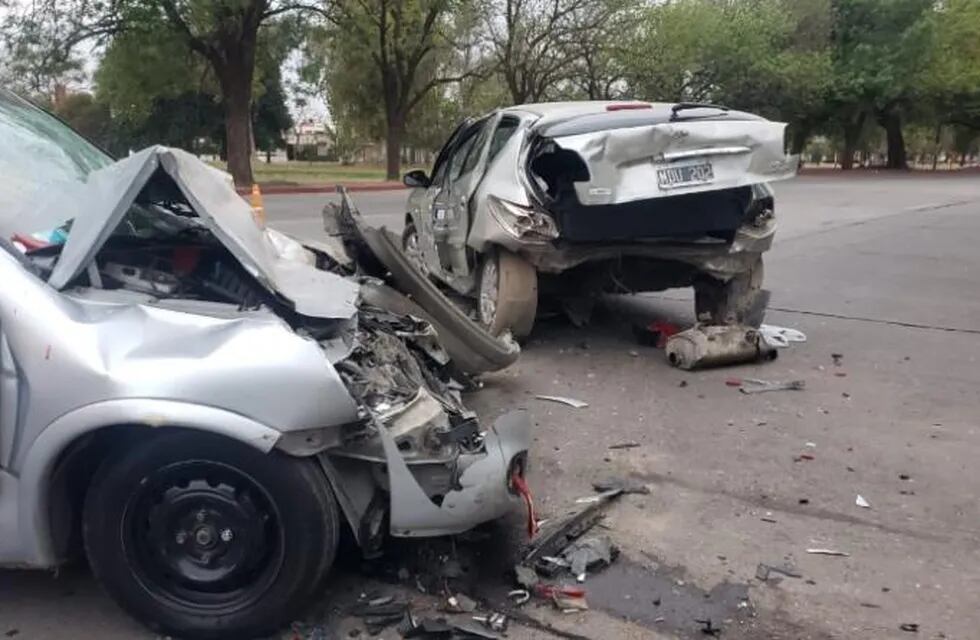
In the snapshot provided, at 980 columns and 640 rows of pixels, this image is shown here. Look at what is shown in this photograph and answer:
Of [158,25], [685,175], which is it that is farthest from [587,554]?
[158,25]

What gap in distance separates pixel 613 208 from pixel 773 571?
137 inches

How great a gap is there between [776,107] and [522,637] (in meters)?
43.4

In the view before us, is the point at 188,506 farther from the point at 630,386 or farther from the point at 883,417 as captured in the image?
the point at 883,417

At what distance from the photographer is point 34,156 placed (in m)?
4.12

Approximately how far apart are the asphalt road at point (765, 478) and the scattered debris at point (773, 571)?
0.03 metres

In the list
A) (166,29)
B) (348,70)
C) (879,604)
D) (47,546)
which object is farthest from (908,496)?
(348,70)

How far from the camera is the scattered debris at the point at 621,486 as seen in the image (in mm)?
4547

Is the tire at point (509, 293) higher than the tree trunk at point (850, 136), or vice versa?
the tree trunk at point (850, 136)

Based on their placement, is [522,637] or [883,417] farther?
[883,417]

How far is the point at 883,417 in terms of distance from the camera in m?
5.78

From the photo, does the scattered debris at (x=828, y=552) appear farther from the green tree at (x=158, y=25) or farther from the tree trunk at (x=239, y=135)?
the tree trunk at (x=239, y=135)

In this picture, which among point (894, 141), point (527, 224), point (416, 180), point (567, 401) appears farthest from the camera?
point (894, 141)

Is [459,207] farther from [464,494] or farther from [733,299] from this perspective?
[464,494]

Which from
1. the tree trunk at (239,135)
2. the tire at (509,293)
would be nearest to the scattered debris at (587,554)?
the tire at (509,293)
